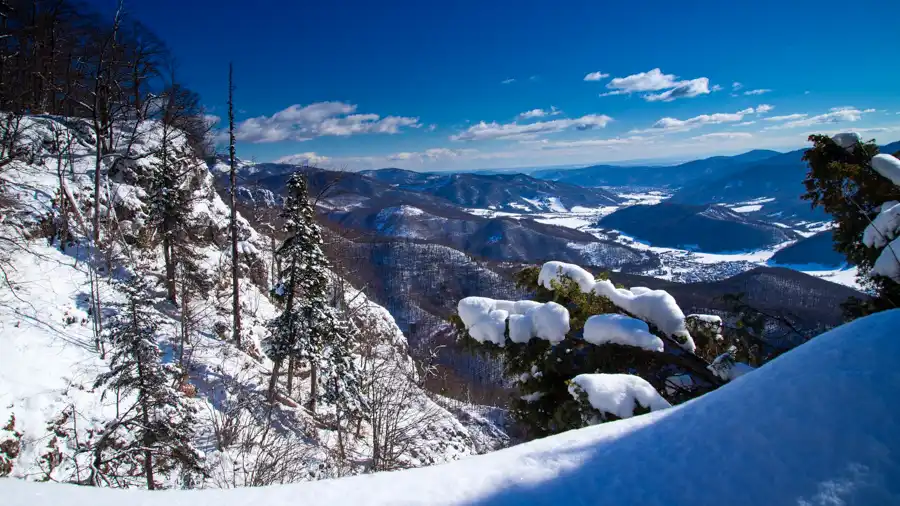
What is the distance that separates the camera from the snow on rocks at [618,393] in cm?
423

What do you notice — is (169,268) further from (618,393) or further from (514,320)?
(618,393)

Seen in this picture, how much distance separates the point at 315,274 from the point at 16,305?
9.65 m

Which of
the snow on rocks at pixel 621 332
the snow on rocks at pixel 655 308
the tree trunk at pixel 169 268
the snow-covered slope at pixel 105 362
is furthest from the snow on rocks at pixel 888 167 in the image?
the tree trunk at pixel 169 268

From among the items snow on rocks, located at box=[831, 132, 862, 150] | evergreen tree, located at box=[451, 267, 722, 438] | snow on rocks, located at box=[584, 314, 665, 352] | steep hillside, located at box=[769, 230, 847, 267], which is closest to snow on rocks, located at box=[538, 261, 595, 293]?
evergreen tree, located at box=[451, 267, 722, 438]

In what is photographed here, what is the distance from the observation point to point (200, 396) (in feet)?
52.4

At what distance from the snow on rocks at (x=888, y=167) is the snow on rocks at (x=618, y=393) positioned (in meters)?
4.39

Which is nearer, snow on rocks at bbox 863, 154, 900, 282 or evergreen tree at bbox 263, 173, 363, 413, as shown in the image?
snow on rocks at bbox 863, 154, 900, 282

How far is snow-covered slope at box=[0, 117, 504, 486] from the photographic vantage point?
10.4m

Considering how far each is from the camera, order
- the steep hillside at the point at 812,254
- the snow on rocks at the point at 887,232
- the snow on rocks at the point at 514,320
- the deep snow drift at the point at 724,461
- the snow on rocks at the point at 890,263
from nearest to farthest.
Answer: the deep snow drift at the point at 724,461
the snow on rocks at the point at 890,263
the snow on rocks at the point at 887,232
the snow on rocks at the point at 514,320
the steep hillside at the point at 812,254

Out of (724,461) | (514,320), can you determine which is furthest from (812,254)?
(724,461)

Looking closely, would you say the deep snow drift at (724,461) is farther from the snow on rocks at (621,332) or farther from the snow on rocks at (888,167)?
the snow on rocks at (888,167)

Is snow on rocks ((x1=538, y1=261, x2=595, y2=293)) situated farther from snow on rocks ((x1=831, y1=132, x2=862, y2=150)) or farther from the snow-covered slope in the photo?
the snow-covered slope

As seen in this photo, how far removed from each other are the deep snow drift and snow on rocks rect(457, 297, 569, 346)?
10.5ft

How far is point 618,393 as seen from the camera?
440 cm
